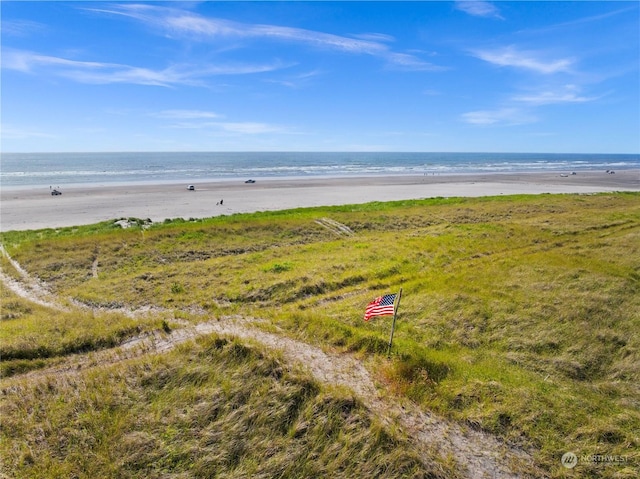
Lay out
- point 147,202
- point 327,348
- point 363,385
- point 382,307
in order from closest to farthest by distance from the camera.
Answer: point 363,385 < point 382,307 < point 327,348 < point 147,202

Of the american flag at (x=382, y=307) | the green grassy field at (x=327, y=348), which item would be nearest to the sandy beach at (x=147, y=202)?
the green grassy field at (x=327, y=348)

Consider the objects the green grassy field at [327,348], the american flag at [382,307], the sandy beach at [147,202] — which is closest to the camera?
the green grassy field at [327,348]

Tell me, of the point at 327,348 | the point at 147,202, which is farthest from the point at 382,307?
the point at 147,202

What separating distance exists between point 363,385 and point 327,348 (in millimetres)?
2239

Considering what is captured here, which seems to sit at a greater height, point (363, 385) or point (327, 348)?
point (327, 348)

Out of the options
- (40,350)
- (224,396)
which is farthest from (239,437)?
(40,350)

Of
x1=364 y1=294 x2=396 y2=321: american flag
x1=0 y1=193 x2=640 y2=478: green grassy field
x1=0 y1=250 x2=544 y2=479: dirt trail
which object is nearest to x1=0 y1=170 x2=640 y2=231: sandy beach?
x1=0 y1=193 x2=640 y2=478: green grassy field

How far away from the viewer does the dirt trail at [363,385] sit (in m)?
7.35

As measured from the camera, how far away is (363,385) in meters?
9.57

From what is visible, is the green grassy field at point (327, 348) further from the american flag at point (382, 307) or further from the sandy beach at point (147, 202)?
the sandy beach at point (147, 202)

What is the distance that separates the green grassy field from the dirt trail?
363 mm

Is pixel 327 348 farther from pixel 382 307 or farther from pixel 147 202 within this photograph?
pixel 147 202

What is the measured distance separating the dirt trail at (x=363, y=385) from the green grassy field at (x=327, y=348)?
363mm

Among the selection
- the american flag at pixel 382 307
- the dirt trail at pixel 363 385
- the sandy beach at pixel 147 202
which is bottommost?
the dirt trail at pixel 363 385
